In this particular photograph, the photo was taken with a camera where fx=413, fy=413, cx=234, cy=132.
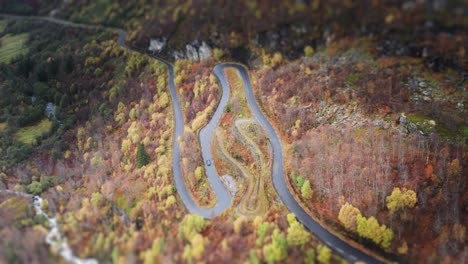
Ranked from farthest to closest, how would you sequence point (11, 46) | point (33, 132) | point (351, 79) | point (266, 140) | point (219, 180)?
point (11, 46) < point (33, 132) < point (351, 79) < point (266, 140) < point (219, 180)

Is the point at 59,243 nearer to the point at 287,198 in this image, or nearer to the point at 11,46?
the point at 287,198

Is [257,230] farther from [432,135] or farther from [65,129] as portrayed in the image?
[65,129]

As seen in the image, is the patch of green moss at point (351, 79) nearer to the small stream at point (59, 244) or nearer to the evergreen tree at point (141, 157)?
the evergreen tree at point (141, 157)

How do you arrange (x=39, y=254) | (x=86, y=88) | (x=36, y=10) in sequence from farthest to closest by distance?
(x=36, y=10), (x=86, y=88), (x=39, y=254)

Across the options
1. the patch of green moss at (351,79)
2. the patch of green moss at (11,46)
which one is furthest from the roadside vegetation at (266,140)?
the patch of green moss at (11,46)

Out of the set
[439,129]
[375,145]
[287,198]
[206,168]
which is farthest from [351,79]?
[206,168]

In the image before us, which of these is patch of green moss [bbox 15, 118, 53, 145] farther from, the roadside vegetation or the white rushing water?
the white rushing water

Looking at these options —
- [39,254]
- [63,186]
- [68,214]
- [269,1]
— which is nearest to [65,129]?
[63,186]

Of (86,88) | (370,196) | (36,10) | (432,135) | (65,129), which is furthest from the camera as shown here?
(36,10)
